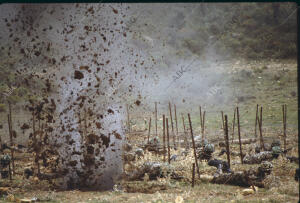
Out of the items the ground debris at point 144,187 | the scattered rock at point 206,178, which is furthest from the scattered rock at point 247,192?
the ground debris at point 144,187

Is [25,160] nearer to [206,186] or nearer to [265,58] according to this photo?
[206,186]

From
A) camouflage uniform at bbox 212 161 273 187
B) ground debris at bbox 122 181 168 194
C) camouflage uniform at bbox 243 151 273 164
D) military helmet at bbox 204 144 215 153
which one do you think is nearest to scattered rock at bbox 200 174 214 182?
camouflage uniform at bbox 212 161 273 187

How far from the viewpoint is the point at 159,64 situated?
23953 millimetres

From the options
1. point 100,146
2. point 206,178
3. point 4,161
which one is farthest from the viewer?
point 4,161

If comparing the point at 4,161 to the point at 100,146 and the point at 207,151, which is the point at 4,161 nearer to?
the point at 100,146

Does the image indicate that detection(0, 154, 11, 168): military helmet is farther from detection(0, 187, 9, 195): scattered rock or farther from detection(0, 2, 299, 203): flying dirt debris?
detection(0, 187, 9, 195): scattered rock

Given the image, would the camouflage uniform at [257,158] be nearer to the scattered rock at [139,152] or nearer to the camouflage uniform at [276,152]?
the camouflage uniform at [276,152]

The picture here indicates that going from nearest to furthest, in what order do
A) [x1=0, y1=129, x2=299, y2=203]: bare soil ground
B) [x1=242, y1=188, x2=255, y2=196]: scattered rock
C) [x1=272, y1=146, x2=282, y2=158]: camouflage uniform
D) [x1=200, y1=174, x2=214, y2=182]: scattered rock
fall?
[x1=0, y1=129, x2=299, y2=203]: bare soil ground < [x1=242, y1=188, x2=255, y2=196]: scattered rock < [x1=200, y1=174, x2=214, y2=182]: scattered rock < [x1=272, y1=146, x2=282, y2=158]: camouflage uniform

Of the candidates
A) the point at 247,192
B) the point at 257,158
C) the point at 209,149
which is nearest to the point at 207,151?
the point at 209,149

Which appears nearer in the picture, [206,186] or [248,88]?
[206,186]

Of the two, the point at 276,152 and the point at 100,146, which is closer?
the point at 100,146

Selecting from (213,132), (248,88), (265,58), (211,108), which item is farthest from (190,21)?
(213,132)

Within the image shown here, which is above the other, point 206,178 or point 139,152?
point 139,152

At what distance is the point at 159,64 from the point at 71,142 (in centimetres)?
1891
